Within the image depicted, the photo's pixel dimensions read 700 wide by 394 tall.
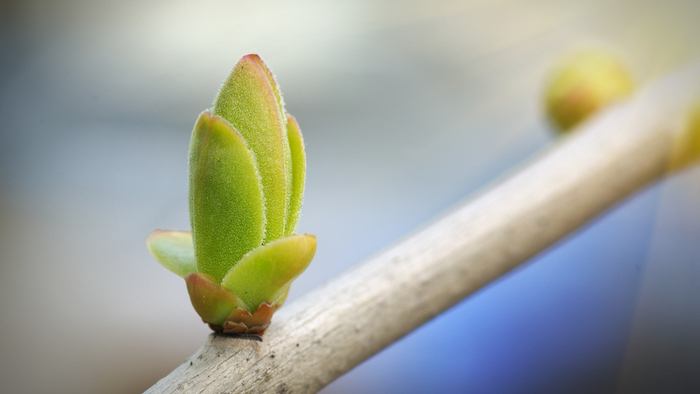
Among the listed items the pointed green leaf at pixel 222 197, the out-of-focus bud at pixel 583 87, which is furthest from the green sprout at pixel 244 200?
the out-of-focus bud at pixel 583 87

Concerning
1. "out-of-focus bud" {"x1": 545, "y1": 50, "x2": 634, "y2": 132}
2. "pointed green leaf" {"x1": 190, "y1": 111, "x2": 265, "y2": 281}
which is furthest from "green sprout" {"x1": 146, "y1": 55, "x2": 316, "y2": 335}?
"out-of-focus bud" {"x1": 545, "y1": 50, "x2": 634, "y2": 132}

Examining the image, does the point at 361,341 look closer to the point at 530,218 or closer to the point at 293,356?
the point at 293,356

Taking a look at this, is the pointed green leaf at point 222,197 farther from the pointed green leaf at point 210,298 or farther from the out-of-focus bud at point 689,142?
the out-of-focus bud at point 689,142

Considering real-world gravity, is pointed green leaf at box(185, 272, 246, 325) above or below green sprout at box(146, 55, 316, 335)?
below

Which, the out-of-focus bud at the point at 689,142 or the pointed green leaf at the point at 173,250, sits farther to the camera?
the out-of-focus bud at the point at 689,142

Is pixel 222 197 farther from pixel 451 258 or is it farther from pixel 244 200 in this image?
pixel 451 258

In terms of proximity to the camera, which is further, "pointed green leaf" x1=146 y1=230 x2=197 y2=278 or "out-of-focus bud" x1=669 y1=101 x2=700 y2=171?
"out-of-focus bud" x1=669 y1=101 x2=700 y2=171

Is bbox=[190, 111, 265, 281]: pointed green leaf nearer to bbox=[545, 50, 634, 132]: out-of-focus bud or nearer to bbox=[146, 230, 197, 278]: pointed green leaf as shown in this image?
bbox=[146, 230, 197, 278]: pointed green leaf

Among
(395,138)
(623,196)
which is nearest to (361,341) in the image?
(623,196)

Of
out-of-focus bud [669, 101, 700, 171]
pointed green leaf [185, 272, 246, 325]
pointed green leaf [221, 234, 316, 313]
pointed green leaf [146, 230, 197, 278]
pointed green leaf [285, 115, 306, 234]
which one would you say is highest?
out-of-focus bud [669, 101, 700, 171]
